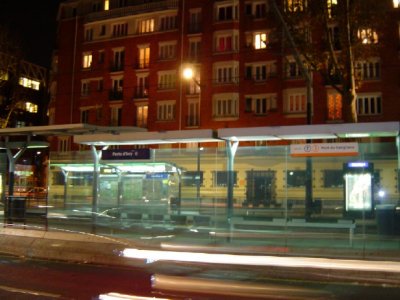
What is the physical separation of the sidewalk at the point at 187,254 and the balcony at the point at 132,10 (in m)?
38.0

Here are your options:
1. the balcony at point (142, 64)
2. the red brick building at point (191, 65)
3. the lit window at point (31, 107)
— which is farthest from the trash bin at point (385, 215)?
the lit window at point (31, 107)

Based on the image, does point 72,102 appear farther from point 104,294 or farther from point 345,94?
point 104,294

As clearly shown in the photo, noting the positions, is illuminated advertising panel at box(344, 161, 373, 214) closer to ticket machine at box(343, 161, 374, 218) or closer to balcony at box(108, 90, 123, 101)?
ticket machine at box(343, 161, 374, 218)

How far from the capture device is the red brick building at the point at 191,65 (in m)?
44.1

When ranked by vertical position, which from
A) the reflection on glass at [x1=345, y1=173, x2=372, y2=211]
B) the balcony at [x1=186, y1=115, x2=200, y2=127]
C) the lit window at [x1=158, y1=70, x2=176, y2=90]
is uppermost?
the lit window at [x1=158, y1=70, x2=176, y2=90]

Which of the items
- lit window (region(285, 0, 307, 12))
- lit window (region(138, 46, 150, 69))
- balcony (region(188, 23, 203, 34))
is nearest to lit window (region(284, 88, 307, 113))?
balcony (region(188, 23, 203, 34))

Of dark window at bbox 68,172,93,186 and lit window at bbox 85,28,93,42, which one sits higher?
lit window at bbox 85,28,93,42

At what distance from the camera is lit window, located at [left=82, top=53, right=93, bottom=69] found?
5653 cm

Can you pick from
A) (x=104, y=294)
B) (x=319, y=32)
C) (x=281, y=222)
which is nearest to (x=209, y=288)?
(x=104, y=294)

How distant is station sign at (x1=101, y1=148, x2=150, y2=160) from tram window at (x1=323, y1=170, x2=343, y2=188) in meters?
6.37

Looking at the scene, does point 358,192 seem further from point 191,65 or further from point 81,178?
point 191,65

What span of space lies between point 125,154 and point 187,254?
21.2ft

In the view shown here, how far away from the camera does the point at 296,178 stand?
16359 mm

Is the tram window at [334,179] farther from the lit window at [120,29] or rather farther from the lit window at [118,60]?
the lit window at [120,29]
